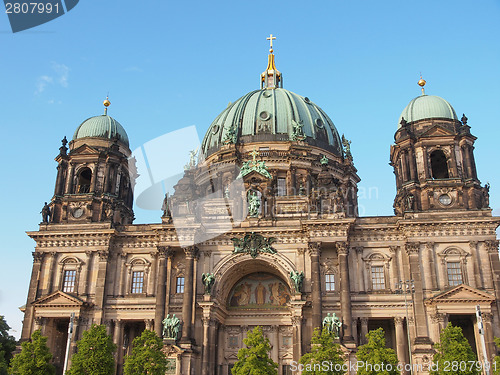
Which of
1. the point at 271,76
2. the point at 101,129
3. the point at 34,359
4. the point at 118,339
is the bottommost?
the point at 34,359

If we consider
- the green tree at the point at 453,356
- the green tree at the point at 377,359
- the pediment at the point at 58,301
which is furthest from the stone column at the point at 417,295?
the pediment at the point at 58,301

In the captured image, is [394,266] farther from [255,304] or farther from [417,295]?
[255,304]

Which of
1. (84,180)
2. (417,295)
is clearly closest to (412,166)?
(417,295)

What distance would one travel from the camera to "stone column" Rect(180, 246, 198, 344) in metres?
41.9

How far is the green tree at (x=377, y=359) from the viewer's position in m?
34.3

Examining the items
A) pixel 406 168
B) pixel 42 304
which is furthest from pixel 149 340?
pixel 406 168

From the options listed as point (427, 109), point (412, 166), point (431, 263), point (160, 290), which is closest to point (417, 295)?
point (431, 263)

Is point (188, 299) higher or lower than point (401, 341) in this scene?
higher

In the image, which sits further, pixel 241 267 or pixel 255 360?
pixel 241 267

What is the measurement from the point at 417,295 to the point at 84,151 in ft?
99.8

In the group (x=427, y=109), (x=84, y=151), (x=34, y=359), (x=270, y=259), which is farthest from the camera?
(x=84, y=151)

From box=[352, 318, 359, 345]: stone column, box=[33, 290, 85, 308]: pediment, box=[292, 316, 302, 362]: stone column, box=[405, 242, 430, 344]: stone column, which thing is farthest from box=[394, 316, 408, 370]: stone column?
box=[33, 290, 85, 308]: pediment

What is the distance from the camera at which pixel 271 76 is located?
226ft

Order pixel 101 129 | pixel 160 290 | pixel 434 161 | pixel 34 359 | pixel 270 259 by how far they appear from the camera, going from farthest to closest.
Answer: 1. pixel 101 129
2. pixel 434 161
3. pixel 270 259
4. pixel 160 290
5. pixel 34 359
